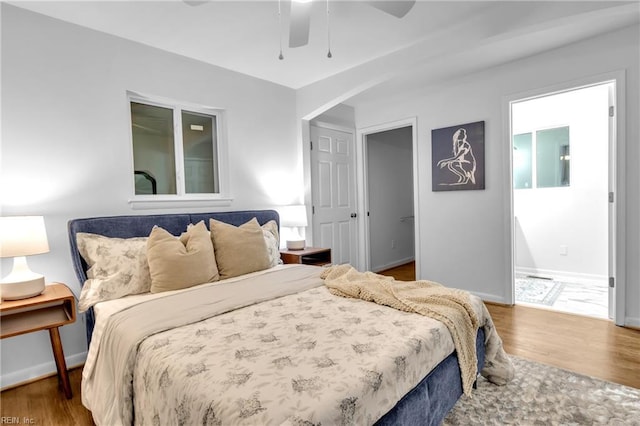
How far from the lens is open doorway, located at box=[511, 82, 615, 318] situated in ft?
13.8

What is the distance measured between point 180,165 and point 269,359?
256 centimetres

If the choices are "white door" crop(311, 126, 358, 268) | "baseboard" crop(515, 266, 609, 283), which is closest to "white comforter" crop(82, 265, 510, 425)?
"white door" crop(311, 126, 358, 268)

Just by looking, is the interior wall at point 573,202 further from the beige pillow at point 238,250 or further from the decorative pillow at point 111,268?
the decorative pillow at point 111,268

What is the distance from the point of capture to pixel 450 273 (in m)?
4.02

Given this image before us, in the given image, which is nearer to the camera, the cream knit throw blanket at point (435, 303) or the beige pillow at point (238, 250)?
the cream knit throw blanket at point (435, 303)

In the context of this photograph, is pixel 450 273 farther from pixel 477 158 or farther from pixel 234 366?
pixel 234 366

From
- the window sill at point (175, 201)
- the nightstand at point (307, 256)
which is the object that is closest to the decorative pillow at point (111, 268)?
the window sill at point (175, 201)

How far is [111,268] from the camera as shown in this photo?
2.22m

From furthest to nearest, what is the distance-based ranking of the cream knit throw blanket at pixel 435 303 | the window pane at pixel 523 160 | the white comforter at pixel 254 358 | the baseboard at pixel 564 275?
the window pane at pixel 523 160, the baseboard at pixel 564 275, the cream knit throw blanket at pixel 435 303, the white comforter at pixel 254 358

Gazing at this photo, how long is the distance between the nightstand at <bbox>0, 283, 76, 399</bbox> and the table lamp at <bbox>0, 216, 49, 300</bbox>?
59mm

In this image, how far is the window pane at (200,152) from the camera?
337 cm

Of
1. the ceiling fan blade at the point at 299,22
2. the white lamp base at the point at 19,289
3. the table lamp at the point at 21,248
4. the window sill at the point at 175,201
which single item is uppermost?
the ceiling fan blade at the point at 299,22

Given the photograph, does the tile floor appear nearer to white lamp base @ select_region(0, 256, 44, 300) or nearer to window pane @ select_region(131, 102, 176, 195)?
window pane @ select_region(131, 102, 176, 195)

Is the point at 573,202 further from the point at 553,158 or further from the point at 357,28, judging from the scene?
the point at 357,28
